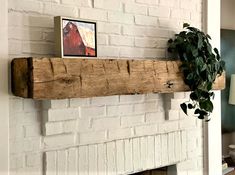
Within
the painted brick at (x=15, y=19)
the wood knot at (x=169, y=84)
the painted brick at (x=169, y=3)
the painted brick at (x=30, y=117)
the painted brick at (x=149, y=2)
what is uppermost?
the painted brick at (x=169, y=3)

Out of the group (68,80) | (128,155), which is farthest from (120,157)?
(68,80)

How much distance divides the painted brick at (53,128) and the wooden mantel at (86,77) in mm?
233

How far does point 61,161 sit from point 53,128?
0.18m

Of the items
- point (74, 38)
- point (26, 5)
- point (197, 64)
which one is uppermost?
point (26, 5)

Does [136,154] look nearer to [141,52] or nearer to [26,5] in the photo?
[141,52]

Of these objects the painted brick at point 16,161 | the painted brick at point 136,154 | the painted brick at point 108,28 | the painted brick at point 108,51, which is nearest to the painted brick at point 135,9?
the painted brick at point 108,28

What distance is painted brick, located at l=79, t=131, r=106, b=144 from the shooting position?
1906 millimetres

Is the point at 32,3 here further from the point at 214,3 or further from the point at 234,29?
the point at 234,29

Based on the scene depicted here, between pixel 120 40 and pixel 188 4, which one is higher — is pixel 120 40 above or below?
below

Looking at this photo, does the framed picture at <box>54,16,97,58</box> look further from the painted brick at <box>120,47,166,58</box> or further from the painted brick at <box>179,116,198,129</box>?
the painted brick at <box>179,116,198,129</box>

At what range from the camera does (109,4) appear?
Result: 2018 mm

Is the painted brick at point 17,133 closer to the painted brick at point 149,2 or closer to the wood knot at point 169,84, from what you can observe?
the wood knot at point 169,84

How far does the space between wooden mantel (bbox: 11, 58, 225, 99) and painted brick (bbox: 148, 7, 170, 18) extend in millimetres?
376

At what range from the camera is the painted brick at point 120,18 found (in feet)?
6.65
